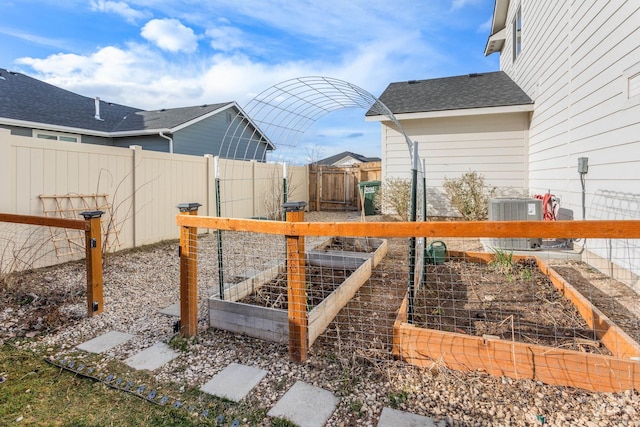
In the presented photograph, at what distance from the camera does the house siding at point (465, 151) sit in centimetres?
795

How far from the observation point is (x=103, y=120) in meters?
13.6

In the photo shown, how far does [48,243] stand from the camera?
4.97 metres

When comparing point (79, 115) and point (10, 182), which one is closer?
point (10, 182)

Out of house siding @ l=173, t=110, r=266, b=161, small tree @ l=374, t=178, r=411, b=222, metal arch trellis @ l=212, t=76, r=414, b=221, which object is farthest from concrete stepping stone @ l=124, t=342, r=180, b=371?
house siding @ l=173, t=110, r=266, b=161

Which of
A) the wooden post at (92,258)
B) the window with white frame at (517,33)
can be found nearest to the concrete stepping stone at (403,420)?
the wooden post at (92,258)

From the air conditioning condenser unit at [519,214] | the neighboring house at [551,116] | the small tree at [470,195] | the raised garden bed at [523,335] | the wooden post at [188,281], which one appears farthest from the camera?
Result: the small tree at [470,195]

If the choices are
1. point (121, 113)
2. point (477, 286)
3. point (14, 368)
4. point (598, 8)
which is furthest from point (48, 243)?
point (121, 113)

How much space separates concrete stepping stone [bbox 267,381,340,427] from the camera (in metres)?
1.79

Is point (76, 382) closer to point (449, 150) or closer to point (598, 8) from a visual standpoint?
point (598, 8)

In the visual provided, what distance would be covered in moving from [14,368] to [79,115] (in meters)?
13.3

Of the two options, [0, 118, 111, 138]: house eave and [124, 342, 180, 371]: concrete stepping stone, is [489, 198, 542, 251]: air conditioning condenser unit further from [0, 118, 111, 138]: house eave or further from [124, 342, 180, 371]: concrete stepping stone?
[0, 118, 111, 138]: house eave

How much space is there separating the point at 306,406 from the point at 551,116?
651 cm

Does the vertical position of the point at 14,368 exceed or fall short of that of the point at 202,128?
it falls short

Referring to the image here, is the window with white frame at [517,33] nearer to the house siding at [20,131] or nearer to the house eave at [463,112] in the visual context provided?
the house eave at [463,112]
